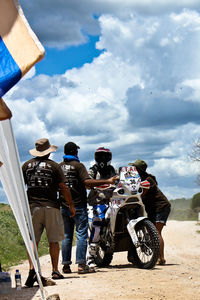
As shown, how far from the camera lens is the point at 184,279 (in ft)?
32.6

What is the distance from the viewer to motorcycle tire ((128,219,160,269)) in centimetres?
1066

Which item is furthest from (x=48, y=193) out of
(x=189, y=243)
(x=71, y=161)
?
(x=189, y=243)

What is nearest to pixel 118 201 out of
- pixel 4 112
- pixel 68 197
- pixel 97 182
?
pixel 97 182

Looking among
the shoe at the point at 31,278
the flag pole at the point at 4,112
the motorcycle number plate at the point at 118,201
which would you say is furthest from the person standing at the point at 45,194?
the flag pole at the point at 4,112

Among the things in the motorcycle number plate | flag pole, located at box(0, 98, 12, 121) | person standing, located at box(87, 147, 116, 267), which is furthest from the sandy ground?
flag pole, located at box(0, 98, 12, 121)

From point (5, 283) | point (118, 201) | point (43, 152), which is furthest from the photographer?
point (118, 201)

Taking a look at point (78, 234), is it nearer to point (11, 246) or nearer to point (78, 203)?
point (78, 203)

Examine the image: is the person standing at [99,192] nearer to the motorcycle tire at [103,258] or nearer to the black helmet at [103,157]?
the black helmet at [103,157]

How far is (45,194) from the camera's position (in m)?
10.2

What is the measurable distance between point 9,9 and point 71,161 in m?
4.07

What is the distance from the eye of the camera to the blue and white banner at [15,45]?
7525mm

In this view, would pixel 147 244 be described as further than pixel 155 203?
No

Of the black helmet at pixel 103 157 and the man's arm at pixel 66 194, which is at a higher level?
the black helmet at pixel 103 157

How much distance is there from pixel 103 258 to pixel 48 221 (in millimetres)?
2314
